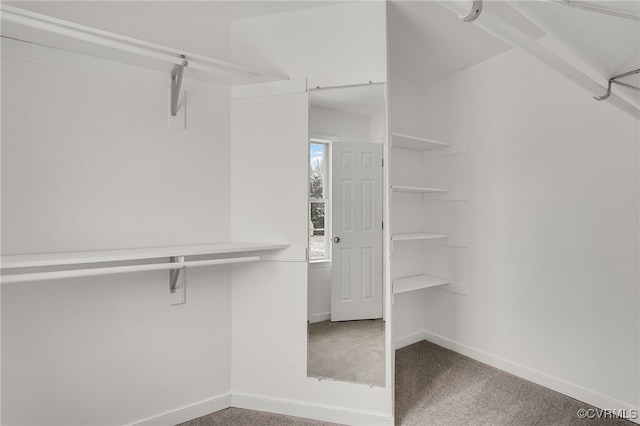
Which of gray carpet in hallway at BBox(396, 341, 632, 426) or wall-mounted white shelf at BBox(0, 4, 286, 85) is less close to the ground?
wall-mounted white shelf at BBox(0, 4, 286, 85)

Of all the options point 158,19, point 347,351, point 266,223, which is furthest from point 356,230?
point 158,19

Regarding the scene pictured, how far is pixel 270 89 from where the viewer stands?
2.07 meters

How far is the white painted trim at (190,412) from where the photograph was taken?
1835 mm

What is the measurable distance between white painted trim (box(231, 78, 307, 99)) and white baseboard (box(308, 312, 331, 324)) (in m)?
1.39

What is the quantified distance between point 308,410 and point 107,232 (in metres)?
1.54

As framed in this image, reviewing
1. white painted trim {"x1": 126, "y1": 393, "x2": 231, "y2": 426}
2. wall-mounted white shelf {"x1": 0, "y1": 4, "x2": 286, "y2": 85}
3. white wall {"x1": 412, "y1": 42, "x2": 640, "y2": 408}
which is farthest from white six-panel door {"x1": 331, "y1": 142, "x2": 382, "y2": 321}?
white wall {"x1": 412, "y1": 42, "x2": 640, "y2": 408}

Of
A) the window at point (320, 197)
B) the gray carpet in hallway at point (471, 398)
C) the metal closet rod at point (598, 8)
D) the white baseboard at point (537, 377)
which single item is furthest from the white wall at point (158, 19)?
the white baseboard at point (537, 377)

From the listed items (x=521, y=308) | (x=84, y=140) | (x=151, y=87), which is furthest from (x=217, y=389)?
(x=521, y=308)

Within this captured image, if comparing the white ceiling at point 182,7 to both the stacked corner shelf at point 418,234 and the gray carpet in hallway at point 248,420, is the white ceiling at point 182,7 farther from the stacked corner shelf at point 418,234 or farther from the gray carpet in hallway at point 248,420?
the gray carpet in hallway at point 248,420

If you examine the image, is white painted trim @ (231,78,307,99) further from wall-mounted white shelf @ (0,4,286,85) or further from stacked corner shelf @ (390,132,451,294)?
stacked corner shelf @ (390,132,451,294)

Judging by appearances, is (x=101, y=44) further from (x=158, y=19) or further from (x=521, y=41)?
(x=521, y=41)

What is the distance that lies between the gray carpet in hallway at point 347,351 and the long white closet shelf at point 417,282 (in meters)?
0.62

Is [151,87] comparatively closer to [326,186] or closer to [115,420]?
[326,186]

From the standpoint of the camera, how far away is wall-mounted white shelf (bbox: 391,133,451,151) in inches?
103
